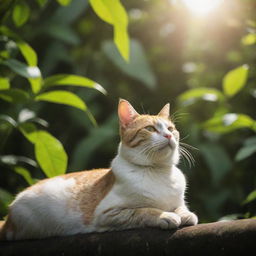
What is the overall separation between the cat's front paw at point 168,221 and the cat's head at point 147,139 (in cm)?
37

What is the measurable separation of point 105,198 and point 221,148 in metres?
2.50

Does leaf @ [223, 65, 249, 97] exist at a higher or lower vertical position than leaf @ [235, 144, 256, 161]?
higher

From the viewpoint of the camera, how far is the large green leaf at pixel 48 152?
2480 mm

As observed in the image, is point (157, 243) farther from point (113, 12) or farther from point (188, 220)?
point (113, 12)

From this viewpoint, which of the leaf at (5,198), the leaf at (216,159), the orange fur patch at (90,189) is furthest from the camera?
the leaf at (216,159)

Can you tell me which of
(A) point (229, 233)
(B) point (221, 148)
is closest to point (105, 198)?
(A) point (229, 233)

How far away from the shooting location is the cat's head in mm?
2311

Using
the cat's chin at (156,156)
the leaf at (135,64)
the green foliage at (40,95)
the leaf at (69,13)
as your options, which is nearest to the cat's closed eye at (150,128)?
the cat's chin at (156,156)

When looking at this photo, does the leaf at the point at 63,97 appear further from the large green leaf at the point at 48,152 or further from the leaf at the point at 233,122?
the leaf at the point at 233,122

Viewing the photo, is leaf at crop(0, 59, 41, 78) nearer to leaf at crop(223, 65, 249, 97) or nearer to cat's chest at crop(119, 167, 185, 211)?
cat's chest at crop(119, 167, 185, 211)

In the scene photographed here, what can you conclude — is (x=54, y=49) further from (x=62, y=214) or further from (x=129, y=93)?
(x=62, y=214)

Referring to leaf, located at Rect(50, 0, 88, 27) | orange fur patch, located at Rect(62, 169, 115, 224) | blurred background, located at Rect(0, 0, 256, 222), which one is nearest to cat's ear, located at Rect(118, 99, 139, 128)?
orange fur patch, located at Rect(62, 169, 115, 224)

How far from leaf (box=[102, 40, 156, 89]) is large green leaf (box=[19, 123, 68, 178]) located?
2.27m

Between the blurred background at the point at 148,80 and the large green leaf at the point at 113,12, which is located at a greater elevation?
the large green leaf at the point at 113,12
